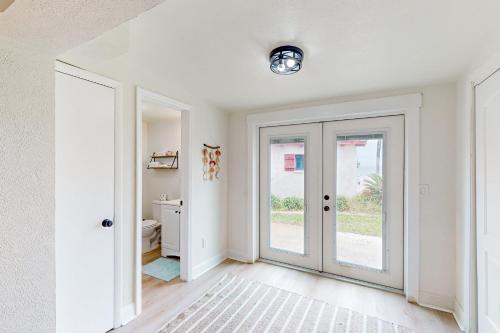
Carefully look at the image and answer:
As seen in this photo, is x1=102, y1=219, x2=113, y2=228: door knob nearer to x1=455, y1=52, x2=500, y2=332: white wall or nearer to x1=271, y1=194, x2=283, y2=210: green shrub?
x1=271, y1=194, x2=283, y2=210: green shrub

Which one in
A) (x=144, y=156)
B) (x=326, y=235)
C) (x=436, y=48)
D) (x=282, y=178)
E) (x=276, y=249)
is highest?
(x=436, y=48)

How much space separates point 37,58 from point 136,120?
3.78ft

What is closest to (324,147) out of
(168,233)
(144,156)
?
(168,233)

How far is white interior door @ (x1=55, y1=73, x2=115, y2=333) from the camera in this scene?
161 centimetres

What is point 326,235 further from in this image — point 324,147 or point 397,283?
point 324,147

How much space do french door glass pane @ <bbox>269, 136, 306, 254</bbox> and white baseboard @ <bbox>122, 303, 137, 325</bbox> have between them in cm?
184

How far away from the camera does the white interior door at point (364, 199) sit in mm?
2568

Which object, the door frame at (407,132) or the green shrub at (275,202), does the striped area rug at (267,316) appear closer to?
the door frame at (407,132)

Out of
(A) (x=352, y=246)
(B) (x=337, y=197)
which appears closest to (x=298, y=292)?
(A) (x=352, y=246)

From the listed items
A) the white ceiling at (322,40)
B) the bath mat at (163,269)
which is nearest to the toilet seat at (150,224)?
the bath mat at (163,269)

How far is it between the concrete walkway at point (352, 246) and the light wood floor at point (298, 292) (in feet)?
0.90

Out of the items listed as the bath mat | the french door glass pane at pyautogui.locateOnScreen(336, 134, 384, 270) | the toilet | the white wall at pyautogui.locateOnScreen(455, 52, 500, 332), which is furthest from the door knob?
the white wall at pyautogui.locateOnScreen(455, 52, 500, 332)

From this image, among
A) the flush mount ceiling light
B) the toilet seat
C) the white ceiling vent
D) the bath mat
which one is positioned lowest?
the bath mat

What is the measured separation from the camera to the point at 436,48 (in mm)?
1635
